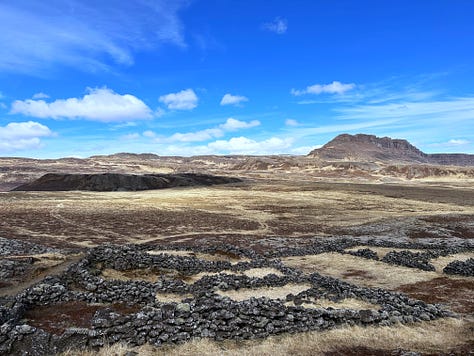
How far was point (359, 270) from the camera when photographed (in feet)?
111

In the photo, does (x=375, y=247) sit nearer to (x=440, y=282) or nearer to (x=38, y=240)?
(x=440, y=282)

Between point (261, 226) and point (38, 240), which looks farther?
point (261, 226)

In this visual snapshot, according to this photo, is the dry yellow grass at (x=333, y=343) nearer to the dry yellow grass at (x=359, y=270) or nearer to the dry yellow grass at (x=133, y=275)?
the dry yellow grass at (x=359, y=270)

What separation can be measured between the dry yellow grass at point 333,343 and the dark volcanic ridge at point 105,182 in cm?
12187

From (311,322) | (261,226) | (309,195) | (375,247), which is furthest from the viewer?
(309,195)

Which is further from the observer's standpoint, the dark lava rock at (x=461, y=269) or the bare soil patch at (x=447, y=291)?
the dark lava rock at (x=461, y=269)

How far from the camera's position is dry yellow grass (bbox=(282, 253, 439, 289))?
30172 mm

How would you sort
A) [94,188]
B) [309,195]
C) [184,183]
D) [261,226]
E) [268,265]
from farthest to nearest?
[184,183] → [94,188] → [309,195] → [261,226] → [268,265]

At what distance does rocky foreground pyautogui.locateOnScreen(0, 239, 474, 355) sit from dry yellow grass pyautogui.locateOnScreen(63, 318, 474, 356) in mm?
447

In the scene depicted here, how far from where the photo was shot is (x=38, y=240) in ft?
146

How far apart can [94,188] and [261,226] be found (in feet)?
286

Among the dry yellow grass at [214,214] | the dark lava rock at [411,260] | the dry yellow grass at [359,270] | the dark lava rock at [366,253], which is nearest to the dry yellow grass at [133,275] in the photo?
the dry yellow grass at [359,270]

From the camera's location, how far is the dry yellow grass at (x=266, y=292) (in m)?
25.3

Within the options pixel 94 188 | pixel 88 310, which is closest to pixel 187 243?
pixel 88 310
